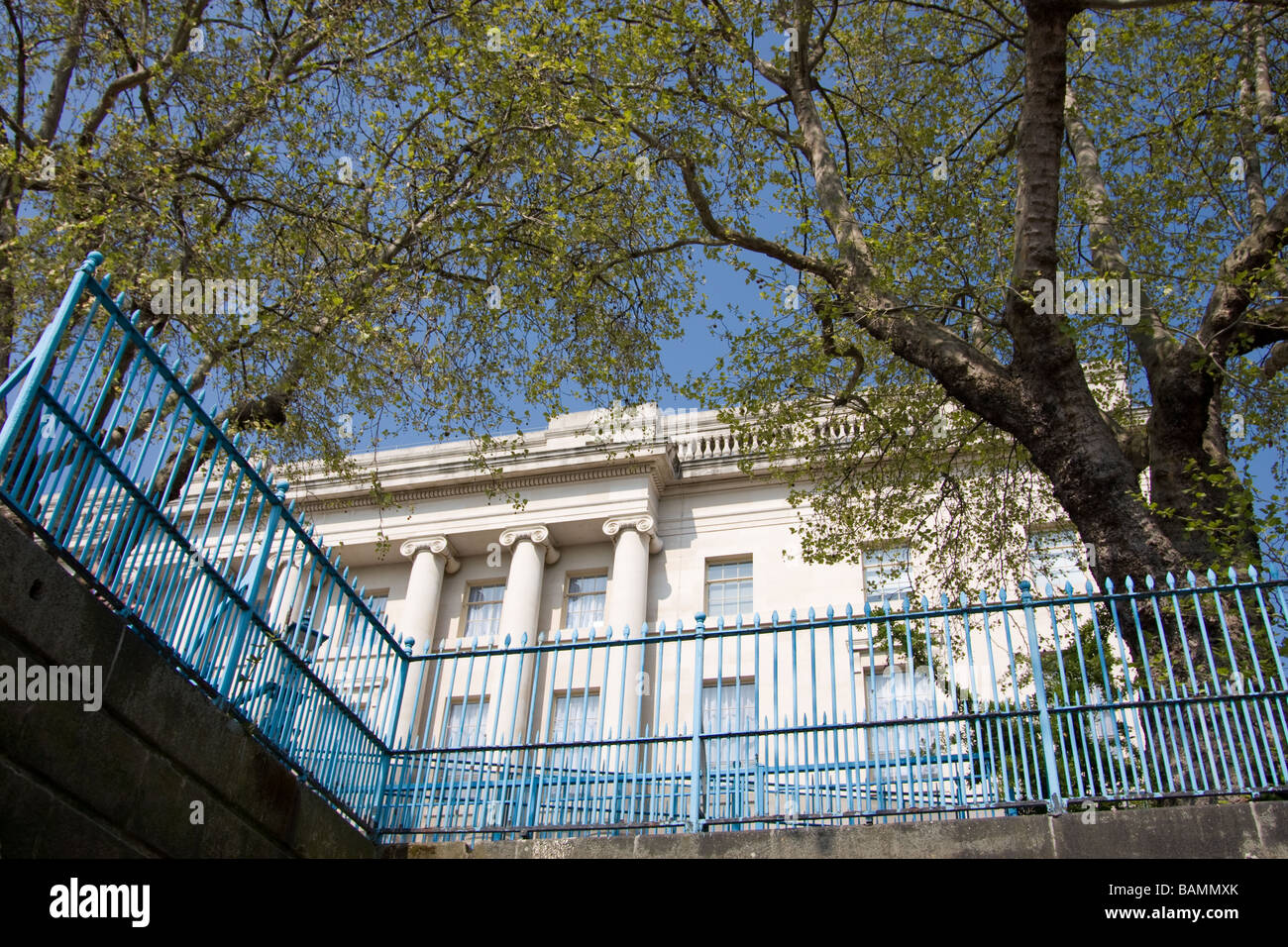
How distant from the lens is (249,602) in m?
6.23

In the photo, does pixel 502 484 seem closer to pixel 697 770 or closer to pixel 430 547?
pixel 430 547

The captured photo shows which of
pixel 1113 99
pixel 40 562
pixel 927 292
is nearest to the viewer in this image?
pixel 40 562

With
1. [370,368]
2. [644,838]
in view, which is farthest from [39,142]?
[644,838]

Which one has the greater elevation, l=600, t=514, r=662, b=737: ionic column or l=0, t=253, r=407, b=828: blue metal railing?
l=600, t=514, r=662, b=737: ionic column

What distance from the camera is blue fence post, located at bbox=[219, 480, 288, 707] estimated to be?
234 inches

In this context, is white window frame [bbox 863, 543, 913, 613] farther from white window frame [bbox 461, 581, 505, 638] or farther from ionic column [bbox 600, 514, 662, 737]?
white window frame [bbox 461, 581, 505, 638]

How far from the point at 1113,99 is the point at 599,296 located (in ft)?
27.0

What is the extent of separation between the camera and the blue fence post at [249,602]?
594cm

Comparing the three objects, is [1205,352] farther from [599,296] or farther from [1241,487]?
[599,296]

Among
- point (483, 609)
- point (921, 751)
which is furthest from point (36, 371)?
point (483, 609)

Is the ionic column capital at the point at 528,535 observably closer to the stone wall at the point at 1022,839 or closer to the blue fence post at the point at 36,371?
the stone wall at the point at 1022,839

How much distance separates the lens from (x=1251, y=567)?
7.29m

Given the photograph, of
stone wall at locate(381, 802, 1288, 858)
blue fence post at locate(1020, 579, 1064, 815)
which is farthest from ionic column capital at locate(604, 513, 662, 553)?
stone wall at locate(381, 802, 1288, 858)

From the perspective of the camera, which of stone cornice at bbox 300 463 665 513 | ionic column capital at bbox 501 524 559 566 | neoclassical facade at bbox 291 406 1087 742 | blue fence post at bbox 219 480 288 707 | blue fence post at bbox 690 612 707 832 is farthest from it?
stone cornice at bbox 300 463 665 513
